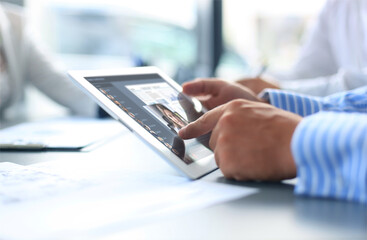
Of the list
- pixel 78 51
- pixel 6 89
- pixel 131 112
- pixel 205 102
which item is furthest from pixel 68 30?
pixel 131 112

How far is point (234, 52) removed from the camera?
2.88 metres

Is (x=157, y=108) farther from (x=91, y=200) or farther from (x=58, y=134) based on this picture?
(x=58, y=134)

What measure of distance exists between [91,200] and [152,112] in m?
0.19

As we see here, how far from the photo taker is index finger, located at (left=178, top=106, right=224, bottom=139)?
0.56 m

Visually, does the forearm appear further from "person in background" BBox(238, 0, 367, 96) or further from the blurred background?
the blurred background

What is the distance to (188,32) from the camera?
285 cm

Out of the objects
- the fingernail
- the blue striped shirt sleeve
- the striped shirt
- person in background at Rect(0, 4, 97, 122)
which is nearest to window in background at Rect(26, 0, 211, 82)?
person in background at Rect(0, 4, 97, 122)

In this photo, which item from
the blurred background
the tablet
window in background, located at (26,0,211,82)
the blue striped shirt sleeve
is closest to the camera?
the tablet

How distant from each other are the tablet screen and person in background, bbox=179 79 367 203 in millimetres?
26

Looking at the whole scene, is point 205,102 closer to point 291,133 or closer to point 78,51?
point 291,133

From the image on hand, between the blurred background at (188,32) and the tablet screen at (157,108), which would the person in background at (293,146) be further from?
the blurred background at (188,32)

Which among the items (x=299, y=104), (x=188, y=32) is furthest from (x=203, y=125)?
(x=188, y=32)

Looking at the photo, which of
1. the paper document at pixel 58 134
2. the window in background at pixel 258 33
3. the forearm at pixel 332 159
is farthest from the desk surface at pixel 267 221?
the window in background at pixel 258 33

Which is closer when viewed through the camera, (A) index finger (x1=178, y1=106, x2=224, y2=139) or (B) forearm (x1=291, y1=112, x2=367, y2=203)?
(B) forearm (x1=291, y1=112, x2=367, y2=203)
